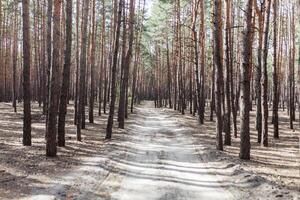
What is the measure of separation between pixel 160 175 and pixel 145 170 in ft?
2.58

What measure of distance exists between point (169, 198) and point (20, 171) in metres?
4.59

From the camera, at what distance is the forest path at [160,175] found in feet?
29.0

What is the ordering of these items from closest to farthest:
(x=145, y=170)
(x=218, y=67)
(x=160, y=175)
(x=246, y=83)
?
(x=160, y=175)
(x=145, y=170)
(x=246, y=83)
(x=218, y=67)

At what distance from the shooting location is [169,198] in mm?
8469

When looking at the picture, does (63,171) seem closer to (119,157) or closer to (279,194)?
(119,157)

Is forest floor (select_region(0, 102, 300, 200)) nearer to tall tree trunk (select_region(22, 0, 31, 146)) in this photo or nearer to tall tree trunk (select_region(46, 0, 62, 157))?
tall tree trunk (select_region(46, 0, 62, 157))

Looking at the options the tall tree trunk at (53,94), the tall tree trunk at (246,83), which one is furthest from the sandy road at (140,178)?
the tall tree trunk at (246,83)

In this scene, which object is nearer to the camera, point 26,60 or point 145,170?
point 145,170

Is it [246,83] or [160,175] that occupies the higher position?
[246,83]

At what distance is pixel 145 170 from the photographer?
37.6 ft

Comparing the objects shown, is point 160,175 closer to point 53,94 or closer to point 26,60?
point 53,94

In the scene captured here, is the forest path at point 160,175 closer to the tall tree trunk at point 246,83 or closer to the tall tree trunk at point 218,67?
the tall tree trunk at point 218,67

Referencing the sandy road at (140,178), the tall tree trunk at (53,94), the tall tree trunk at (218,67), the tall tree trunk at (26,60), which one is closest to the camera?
the sandy road at (140,178)

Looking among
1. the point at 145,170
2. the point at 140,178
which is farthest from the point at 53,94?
the point at 140,178
